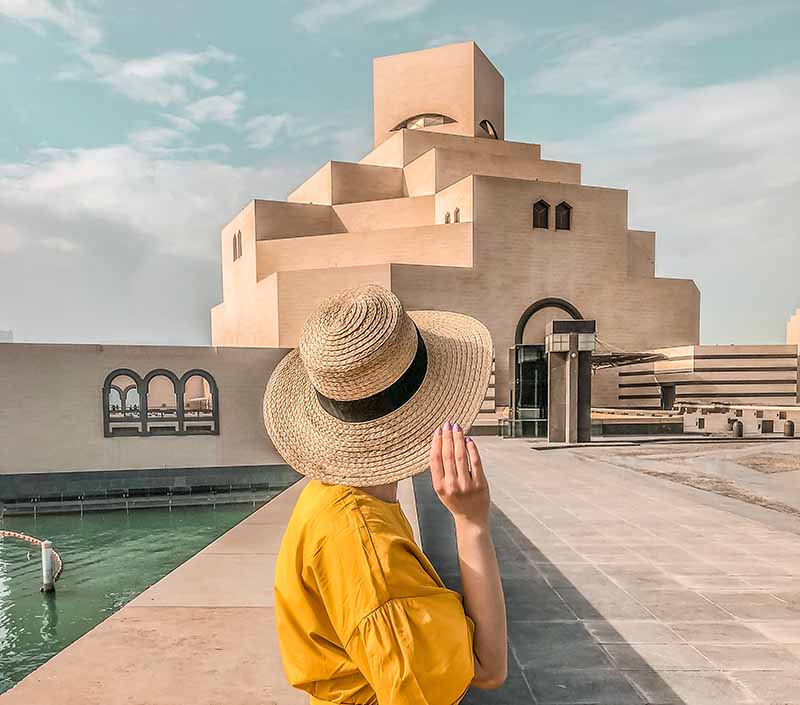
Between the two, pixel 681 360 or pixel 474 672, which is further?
pixel 681 360

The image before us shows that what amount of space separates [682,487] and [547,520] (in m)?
3.37

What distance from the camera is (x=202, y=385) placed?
126ft

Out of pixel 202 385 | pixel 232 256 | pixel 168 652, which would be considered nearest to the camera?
pixel 168 652

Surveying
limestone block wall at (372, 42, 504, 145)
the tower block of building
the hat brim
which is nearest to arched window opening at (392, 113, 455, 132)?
the tower block of building

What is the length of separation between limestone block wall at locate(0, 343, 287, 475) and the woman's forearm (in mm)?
19781

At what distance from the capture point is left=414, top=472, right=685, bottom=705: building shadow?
119 inches

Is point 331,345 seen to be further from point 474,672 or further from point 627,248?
point 627,248

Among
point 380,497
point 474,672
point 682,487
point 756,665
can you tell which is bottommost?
point 682,487

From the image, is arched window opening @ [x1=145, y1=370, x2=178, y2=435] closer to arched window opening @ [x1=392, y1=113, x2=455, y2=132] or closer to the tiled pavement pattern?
the tiled pavement pattern

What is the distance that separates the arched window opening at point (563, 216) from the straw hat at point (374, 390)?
28542mm

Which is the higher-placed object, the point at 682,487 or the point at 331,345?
the point at 331,345

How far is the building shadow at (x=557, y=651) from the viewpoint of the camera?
3021 millimetres

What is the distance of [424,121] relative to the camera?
34.0 m

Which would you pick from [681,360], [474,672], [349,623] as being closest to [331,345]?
[349,623]
